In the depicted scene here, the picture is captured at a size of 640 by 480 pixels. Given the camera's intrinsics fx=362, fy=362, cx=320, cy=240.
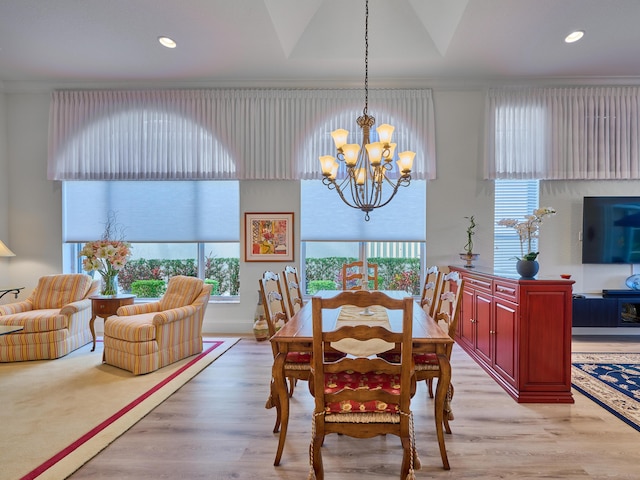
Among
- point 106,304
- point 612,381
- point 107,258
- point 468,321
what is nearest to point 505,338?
point 468,321

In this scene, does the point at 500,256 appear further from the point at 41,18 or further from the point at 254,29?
the point at 41,18

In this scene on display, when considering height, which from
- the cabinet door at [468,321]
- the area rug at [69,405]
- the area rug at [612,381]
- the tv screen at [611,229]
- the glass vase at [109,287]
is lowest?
the area rug at [69,405]

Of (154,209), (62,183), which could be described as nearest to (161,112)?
(154,209)

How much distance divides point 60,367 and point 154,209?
228 cm

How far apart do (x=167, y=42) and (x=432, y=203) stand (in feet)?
12.5

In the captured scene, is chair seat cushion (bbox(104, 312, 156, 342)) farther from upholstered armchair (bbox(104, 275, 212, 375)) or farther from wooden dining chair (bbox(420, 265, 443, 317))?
wooden dining chair (bbox(420, 265, 443, 317))

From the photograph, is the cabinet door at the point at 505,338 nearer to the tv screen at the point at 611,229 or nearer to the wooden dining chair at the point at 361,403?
the wooden dining chair at the point at 361,403

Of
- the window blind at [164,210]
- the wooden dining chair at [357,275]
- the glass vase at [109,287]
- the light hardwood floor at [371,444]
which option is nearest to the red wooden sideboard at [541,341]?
the light hardwood floor at [371,444]

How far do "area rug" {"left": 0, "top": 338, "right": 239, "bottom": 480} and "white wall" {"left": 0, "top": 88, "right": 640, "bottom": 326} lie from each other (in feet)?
5.43

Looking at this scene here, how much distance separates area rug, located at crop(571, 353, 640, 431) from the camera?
2803mm

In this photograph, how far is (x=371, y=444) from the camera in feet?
7.66

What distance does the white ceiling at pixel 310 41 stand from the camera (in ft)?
11.7

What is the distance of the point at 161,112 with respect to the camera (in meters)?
5.03

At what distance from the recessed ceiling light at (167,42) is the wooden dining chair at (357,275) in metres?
3.16
